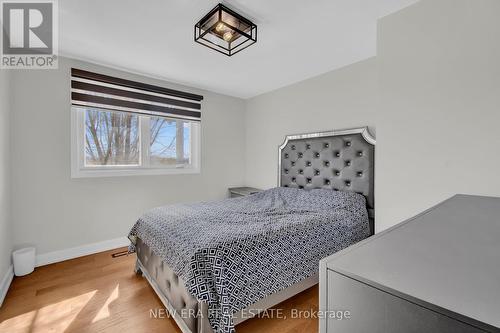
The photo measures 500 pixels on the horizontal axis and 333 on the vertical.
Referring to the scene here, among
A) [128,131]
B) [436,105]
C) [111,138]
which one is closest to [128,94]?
[128,131]

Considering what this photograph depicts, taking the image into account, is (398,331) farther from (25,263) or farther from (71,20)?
(25,263)

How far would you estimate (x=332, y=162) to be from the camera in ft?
8.22

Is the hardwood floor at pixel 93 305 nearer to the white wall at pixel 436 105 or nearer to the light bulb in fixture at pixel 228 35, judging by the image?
the white wall at pixel 436 105

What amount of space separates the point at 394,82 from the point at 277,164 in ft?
6.16

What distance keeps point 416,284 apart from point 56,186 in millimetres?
3054

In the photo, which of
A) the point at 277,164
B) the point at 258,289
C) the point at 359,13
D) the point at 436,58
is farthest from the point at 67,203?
the point at 436,58

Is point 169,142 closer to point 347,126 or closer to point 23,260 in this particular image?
point 23,260

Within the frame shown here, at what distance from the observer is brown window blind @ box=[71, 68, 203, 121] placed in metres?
2.42

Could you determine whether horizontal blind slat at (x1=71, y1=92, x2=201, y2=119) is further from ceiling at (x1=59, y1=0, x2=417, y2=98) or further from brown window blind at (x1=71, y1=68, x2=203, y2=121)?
ceiling at (x1=59, y1=0, x2=417, y2=98)

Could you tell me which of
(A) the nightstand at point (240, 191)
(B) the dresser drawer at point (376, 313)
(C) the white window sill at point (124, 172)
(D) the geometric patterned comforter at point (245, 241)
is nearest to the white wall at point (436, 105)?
(D) the geometric patterned comforter at point (245, 241)

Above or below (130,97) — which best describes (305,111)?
below

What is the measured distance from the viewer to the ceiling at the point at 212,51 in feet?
5.15

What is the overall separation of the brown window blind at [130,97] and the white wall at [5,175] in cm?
53

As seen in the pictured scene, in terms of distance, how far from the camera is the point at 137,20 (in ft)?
5.66
